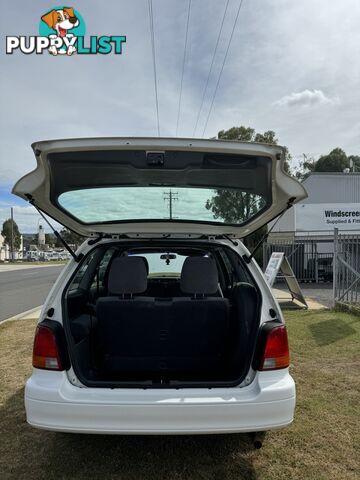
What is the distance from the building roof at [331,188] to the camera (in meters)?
25.5

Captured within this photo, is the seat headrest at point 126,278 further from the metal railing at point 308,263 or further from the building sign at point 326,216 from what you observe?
the building sign at point 326,216

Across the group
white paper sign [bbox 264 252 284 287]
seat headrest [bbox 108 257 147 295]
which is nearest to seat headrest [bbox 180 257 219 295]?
seat headrest [bbox 108 257 147 295]

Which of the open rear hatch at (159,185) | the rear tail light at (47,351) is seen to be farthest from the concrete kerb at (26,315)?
the rear tail light at (47,351)

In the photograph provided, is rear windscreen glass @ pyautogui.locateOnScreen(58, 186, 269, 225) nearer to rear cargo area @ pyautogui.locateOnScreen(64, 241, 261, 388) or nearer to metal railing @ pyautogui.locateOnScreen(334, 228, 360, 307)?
rear cargo area @ pyautogui.locateOnScreen(64, 241, 261, 388)

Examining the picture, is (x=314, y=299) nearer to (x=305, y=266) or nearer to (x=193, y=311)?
(x=305, y=266)

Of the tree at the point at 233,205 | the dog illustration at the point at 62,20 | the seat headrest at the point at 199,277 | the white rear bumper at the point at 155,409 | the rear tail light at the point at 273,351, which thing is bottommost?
the white rear bumper at the point at 155,409

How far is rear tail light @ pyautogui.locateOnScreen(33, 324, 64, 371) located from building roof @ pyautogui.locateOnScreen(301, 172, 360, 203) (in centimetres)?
2394

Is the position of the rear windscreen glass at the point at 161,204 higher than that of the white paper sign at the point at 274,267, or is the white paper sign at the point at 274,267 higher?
the rear windscreen glass at the point at 161,204

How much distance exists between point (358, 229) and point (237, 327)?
19438 mm

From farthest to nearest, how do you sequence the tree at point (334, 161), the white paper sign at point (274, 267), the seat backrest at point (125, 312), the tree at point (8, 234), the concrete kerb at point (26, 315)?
1. the tree at point (8, 234)
2. the tree at point (334, 161)
3. the white paper sign at point (274, 267)
4. the concrete kerb at point (26, 315)
5. the seat backrest at point (125, 312)

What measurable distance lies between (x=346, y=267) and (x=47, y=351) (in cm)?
855

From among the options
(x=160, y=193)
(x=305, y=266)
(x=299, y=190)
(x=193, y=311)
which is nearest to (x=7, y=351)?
(x=193, y=311)

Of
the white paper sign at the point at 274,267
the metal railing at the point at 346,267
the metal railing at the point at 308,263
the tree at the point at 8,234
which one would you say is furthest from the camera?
the tree at the point at 8,234

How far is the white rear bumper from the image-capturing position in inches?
102
